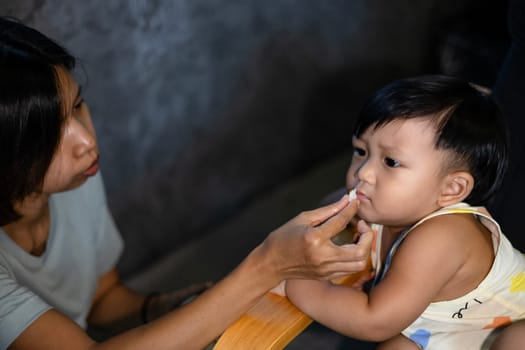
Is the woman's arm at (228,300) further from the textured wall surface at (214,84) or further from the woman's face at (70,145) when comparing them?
the textured wall surface at (214,84)

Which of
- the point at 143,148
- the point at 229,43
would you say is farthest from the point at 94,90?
the point at 229,43

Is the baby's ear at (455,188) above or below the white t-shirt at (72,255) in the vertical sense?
above

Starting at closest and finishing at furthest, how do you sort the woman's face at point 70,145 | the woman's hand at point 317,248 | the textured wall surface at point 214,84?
1. the woman's hand at point 317,248
2. the woman's face at point 70,145
3. the textured wall surface at point 214,84

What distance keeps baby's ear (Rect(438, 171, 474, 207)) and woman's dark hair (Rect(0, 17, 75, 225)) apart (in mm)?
650

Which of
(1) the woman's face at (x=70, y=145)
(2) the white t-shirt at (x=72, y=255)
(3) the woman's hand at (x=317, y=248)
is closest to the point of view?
(3) the woman's hand at (x=317, y=248)

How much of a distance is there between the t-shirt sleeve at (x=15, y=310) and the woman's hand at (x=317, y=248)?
389mm

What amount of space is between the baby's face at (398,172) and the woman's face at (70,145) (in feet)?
1.51

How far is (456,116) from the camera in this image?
3.47ft

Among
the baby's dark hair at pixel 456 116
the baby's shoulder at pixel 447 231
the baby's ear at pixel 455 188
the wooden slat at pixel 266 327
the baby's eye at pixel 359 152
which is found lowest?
the wooden slat at pixel 266 327

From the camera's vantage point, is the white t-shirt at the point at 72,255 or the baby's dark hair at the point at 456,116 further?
the white t-shirt at the point at 72,255

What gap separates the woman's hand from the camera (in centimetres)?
99

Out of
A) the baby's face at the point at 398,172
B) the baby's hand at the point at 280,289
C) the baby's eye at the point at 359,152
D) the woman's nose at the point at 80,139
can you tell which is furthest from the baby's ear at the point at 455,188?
the woman's nose at the point at 80,139

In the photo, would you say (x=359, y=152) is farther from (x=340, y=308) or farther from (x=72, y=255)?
(x=72, y=255)

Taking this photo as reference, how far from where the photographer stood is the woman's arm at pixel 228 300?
102 cm
